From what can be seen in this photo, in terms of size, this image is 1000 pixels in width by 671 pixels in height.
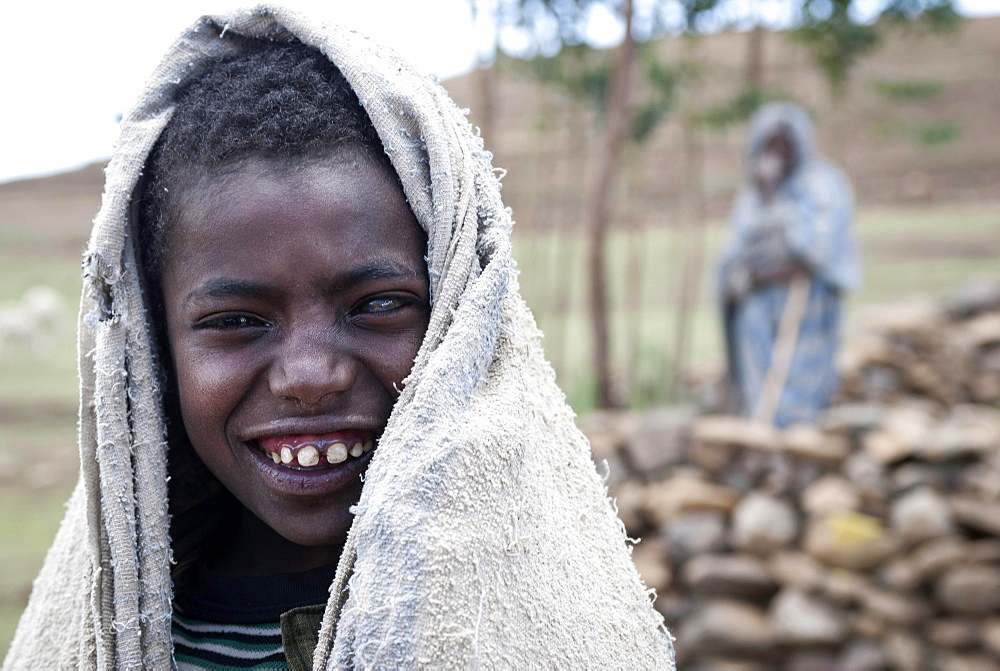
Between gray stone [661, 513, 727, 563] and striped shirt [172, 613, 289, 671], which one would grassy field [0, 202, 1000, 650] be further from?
gray stone [661, 513, 727, 563]

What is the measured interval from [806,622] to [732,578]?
15.1 inches

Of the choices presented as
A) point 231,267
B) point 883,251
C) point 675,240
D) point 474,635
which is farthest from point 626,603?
point 883,251

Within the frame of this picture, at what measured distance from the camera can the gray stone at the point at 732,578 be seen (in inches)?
165

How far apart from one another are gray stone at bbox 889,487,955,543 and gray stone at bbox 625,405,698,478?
3.95 feet

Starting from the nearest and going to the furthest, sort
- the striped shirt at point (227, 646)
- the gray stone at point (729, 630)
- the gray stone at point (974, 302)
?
the striped shirt at point (227, 646) < the gray stone at point (729, 630) < the gray stone at point (974, 302)

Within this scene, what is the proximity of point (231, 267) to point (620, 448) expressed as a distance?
4279 mm

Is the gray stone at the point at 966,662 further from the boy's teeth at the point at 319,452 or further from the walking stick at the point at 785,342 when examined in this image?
the boy's teeth at the point at 319,452

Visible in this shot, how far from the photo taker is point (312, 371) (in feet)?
2.89

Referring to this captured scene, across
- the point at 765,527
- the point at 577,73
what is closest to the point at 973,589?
the point at 765,527

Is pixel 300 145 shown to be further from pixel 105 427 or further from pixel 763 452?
pixel 763 452

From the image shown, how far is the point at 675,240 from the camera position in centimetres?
1029

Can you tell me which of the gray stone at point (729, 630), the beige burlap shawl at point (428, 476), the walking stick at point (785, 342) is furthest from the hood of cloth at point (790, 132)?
the beige burlap shawl at point (428, 476)

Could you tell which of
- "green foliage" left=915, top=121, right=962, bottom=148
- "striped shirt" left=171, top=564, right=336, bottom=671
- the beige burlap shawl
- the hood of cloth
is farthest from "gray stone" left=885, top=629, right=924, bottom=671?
"green foliage" left=915, top=121, right=962, bottom=148

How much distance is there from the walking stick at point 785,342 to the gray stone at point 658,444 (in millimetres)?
585
